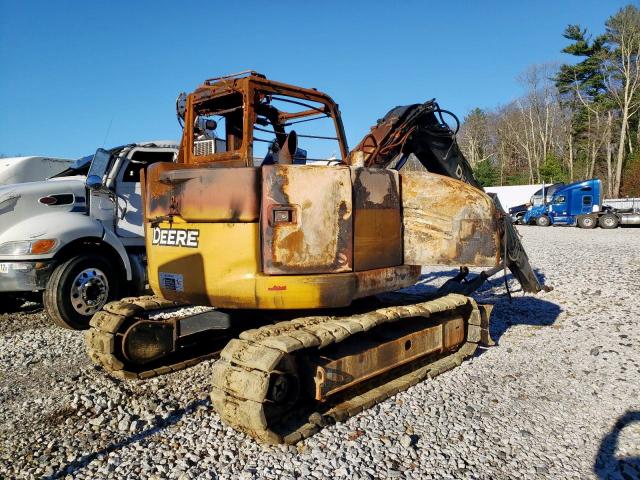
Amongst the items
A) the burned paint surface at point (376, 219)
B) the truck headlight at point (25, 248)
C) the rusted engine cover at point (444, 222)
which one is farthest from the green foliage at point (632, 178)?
the truck headlight at point (25, 248)

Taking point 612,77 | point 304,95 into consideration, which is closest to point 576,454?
point 304,95

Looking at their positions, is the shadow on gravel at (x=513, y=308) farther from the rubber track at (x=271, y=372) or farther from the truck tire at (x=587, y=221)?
the truck tire at (x=587, y=221)

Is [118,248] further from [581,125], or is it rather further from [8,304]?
[581,125]

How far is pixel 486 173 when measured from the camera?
5872 centimetres

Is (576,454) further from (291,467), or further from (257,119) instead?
(257,119)

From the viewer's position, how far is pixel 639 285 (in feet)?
31.5

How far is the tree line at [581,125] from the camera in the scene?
41.9 metres

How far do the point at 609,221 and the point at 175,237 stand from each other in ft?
97.0

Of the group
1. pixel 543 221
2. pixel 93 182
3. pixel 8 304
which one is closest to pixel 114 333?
pixel 93 182

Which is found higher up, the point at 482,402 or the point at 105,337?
the point at 105,337

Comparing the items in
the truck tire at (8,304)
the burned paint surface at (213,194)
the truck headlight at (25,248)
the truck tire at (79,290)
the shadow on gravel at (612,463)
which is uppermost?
the burned paint surface at (213,194)

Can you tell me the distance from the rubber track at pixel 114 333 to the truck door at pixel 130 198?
349 cm

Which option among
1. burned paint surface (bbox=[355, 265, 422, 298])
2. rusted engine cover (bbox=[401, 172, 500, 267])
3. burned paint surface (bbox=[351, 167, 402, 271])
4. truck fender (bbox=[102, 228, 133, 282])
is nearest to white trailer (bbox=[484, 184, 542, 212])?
truck fender (bbox=[102, 228, 133, 282])

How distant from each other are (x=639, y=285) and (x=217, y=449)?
917 centimetres
